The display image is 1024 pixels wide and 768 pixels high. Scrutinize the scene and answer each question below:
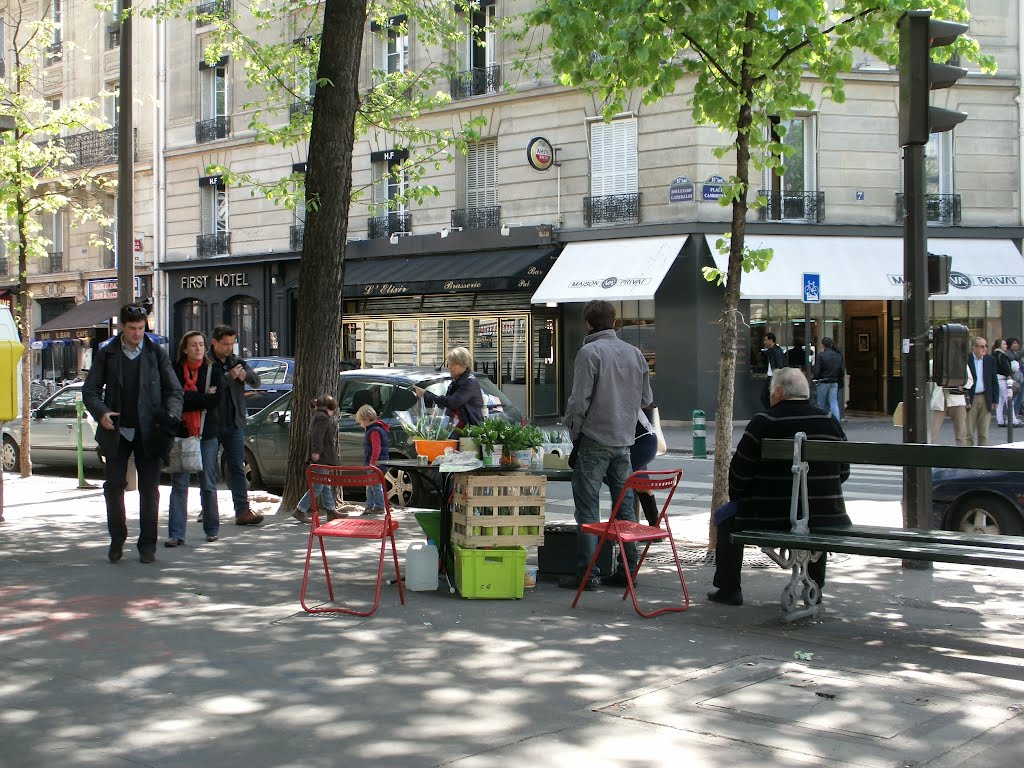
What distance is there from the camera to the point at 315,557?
912 centimetres

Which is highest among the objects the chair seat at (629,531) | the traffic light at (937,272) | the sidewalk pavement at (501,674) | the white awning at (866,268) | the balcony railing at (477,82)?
the balcony railing at (477,82)

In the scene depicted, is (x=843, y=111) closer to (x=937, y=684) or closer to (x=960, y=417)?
(x=960, y=417)

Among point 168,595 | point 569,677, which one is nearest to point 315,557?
point 168,595

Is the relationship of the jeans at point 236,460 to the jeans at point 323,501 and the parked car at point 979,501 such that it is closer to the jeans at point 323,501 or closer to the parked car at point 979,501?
the jeans at point 323,501

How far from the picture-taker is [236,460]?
33.8 ft

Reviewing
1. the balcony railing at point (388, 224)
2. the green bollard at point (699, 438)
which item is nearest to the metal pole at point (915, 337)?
the green bollard at point (699, 438)

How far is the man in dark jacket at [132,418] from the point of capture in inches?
340

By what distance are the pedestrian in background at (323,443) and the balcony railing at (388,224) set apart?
18668 mm

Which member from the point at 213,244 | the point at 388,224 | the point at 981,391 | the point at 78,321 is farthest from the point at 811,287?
the point at 78,321

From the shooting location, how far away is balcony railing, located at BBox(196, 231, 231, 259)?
33438 mm

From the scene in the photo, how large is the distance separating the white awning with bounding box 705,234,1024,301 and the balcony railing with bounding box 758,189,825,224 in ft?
1.58

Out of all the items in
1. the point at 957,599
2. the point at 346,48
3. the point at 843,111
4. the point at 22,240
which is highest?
the point at 843,111

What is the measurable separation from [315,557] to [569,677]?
4023mm

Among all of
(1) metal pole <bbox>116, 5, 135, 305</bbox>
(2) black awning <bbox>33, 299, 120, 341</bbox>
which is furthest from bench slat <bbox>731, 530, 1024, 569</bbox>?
(2) black awning <bbox>33, 299, 120, 341</bbox>
